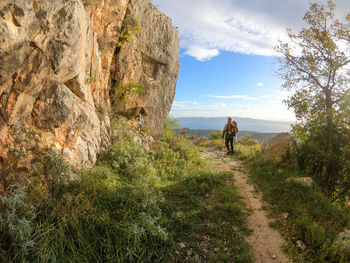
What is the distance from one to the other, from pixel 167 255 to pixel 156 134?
952 centimetres

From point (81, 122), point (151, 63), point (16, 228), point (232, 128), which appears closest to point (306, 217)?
point (16, 228)

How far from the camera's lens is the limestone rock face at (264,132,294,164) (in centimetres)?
961

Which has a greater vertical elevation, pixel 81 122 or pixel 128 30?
pixel 128 30

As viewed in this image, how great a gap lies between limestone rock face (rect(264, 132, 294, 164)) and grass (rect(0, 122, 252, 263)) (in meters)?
4.29

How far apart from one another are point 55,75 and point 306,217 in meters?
8.28

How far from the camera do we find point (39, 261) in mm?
3443

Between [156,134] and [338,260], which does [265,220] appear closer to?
[338,260]

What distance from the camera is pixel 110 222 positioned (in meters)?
4.29

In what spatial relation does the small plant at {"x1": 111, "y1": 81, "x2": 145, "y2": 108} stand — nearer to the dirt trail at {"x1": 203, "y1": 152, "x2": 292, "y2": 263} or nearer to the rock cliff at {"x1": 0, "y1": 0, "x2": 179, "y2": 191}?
the rock cliff at {"x1": 0, "y1": 0, "x2": 179, "y2": 191}

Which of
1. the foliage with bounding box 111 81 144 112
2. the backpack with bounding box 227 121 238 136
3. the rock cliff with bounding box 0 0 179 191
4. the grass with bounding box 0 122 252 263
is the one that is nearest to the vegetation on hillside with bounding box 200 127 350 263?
the grass with bounding box 0 122 252 263

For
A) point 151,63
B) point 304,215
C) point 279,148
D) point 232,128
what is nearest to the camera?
point 304,215

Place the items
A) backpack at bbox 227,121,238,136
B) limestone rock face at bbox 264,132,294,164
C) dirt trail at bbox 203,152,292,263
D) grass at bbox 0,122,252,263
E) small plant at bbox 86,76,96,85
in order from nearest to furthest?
1. grass at bbox 0,122,252,263
2. dirt trail at bbox 203,152,292,263
3. small plant at bbox 86,76,96,85
4. limestone rock face at bbox 264,132,294,164
5. backpack at bbox 227,121,238,136

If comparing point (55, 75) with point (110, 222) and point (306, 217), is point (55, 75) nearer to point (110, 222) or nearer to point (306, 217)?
point (110, 222)

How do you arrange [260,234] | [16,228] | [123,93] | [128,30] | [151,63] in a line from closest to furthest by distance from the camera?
1. [16,228]
2. [260,234]
3. [128,30]
4. [123,93]
5. [151,63]
